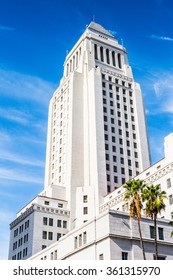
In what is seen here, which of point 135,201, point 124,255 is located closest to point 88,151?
point 124,255

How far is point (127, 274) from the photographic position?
75.1 ft

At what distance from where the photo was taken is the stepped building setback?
270ft

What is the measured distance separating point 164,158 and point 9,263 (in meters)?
53.8

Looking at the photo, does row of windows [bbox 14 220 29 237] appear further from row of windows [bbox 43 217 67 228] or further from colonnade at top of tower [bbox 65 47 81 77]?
colonnade at top of tower [bbox 65 47 81 77]

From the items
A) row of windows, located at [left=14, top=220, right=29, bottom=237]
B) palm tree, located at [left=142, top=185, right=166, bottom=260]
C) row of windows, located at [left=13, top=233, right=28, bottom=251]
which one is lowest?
palm tree, located at [left=142, top=185, right=166, bottom=260]

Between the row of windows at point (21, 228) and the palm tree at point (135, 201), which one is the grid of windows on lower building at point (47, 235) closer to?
the row of windows at point (21, 228)

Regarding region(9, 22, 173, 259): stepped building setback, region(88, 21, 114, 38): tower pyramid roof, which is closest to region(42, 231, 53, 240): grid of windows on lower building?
region(9, 22, 173, 259): stepped building setback

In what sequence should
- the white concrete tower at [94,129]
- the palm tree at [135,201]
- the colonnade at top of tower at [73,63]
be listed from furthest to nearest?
the colonnade at top of tower at [73,63] < the white concrete tower at [94,129] < the palm tree at [135,201]

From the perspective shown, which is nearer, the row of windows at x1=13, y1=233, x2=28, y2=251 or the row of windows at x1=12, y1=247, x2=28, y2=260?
the row of windows at x1=12, y1=247, x2=28, y2=260

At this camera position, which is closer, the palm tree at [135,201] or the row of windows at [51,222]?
the palm tree at [135,201]

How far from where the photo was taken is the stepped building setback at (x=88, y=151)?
82.2 m

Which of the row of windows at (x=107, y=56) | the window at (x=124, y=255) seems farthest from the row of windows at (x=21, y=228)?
the row of windows at (x=107, y=56)

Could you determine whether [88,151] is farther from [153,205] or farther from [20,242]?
[153,205]

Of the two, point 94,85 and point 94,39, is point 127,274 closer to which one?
point 94,85
